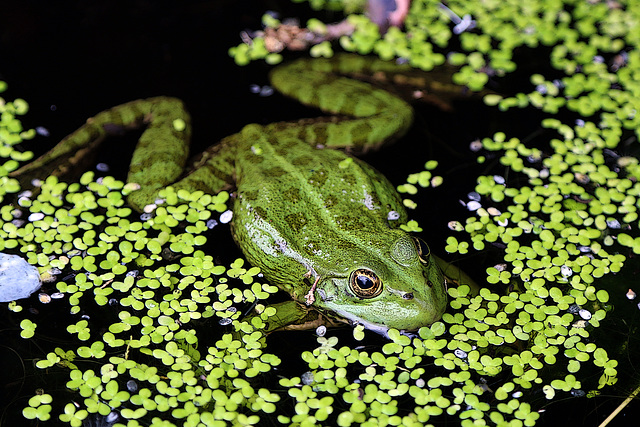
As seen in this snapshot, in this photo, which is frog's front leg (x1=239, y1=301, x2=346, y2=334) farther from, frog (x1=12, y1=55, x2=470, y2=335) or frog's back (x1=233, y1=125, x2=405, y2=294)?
frog's back (x1=233, y1=125, x2=405, y2=294)

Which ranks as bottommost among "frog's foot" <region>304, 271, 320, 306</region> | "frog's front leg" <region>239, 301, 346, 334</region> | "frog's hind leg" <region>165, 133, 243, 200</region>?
"frog's front leg" <region>239, 301, 346, 334</region>

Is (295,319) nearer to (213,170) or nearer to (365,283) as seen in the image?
(365,283)

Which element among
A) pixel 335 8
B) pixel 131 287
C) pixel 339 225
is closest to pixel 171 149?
pixel 131 287

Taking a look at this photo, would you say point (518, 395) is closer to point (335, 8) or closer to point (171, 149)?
point (171, 149)

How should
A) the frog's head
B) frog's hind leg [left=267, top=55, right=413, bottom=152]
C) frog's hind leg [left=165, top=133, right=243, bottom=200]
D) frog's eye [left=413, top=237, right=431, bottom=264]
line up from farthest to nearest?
frog's hind leg [left=267, top=55, right=413, bottom=152] < frog's hind leg [left=165, top=133, right=243, bottom=200] < frog's eye [left=413, top=237, right=431, bottom=264] < the frog's head

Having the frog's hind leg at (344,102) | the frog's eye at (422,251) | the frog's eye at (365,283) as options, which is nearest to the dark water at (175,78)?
the frog's hind leg at (344,102)

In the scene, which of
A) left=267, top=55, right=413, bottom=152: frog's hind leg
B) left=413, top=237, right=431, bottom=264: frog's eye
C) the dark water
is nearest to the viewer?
left=413, top=237, right=431, bottom=264: frog's eye

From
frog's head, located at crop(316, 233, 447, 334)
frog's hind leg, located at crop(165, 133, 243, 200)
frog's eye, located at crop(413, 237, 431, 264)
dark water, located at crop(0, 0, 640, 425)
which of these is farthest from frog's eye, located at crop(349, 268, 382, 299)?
frog's hind leg, located at crop(165, 133, 243, 200)

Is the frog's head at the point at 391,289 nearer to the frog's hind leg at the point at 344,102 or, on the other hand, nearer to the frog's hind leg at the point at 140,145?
the frog's hind leg at the point at 344,102
